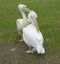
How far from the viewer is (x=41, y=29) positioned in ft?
29.6

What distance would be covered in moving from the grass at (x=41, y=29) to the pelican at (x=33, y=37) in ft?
0.69

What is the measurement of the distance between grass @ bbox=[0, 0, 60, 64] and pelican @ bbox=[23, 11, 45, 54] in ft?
0.69

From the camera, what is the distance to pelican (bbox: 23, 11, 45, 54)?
664 cm

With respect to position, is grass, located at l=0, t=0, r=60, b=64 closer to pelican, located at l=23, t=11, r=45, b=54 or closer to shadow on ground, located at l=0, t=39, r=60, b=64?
shadow on ground, located at l=0, t=39, r=60, b=64

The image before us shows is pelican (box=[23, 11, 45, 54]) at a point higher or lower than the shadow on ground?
higher

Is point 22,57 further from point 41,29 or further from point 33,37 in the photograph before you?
point 41,29

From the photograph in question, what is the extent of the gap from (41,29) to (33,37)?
2.20m

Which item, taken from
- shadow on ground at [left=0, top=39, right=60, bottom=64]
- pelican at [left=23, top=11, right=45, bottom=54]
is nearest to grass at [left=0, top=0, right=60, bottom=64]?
shadow on ground at [left=0, top=39, right=60, bottom=64]

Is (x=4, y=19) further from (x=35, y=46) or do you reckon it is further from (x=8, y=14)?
(x=35, y=46)

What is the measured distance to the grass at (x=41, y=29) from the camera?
264 inches

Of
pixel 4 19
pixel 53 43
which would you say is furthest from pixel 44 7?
pixel 53 43

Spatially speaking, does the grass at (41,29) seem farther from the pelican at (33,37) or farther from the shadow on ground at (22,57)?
the pelican at (33,37)

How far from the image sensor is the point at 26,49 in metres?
7.30

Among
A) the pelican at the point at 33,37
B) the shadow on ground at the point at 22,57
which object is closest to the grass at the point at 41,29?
the shadow on ground at the point at 22,57
